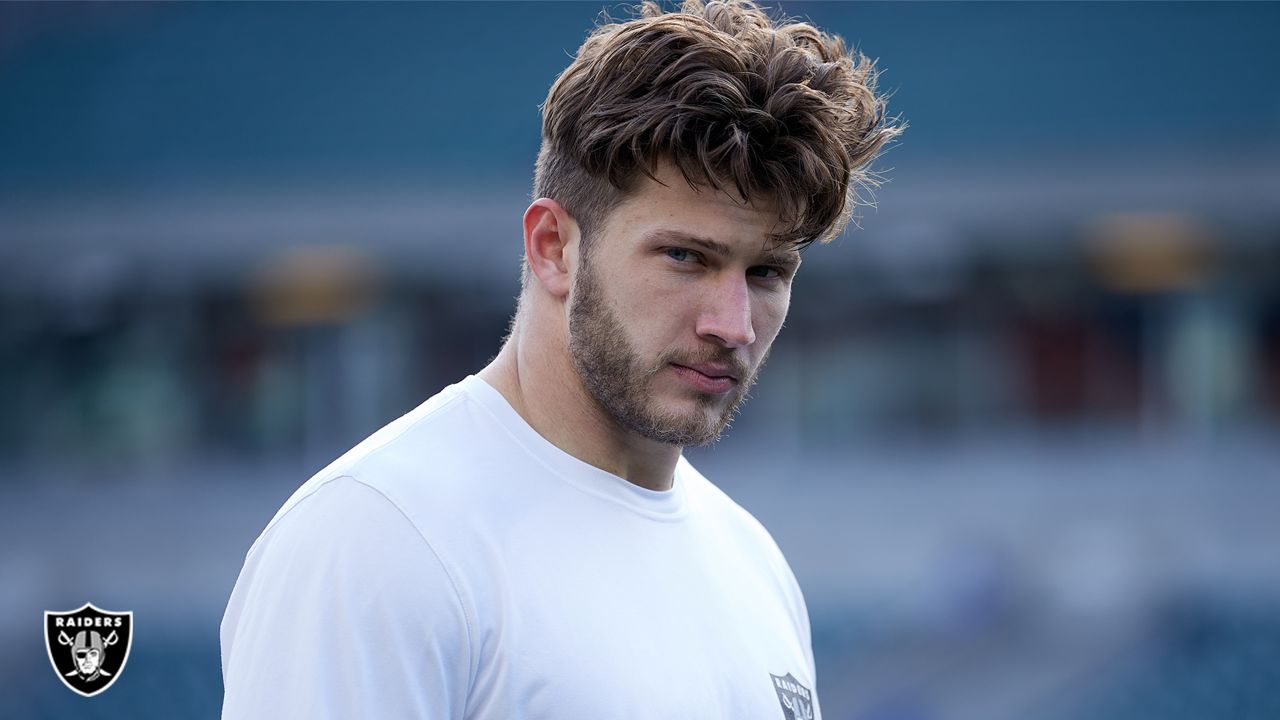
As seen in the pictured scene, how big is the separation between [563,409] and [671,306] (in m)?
0.21

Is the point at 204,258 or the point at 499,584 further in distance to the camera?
→ the point at 204,258

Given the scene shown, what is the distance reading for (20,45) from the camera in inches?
521

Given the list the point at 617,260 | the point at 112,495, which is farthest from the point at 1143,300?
the point at 617,260

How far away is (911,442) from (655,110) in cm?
1094

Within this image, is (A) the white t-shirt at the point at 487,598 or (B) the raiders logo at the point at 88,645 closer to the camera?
(A) the white t-shirt at the point at 487,598

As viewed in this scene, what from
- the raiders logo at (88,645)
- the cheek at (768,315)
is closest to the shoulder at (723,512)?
the cheek at (768,315)

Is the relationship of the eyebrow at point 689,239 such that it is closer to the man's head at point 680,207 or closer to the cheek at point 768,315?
the man's head at point 680,207

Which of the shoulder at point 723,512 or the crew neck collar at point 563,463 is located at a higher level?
the crew neck collar at point 563,463

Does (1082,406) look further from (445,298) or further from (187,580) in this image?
(187,580)

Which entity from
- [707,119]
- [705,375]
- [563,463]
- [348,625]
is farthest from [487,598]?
[707,119]

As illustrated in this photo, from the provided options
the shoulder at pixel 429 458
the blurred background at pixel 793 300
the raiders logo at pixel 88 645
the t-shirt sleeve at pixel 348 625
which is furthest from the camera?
the blurred background at pixel 793 300

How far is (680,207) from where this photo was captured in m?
1.71

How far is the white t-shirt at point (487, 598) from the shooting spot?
145 cm

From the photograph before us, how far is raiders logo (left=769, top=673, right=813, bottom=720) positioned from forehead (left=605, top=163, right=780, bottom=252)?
1.95ft
